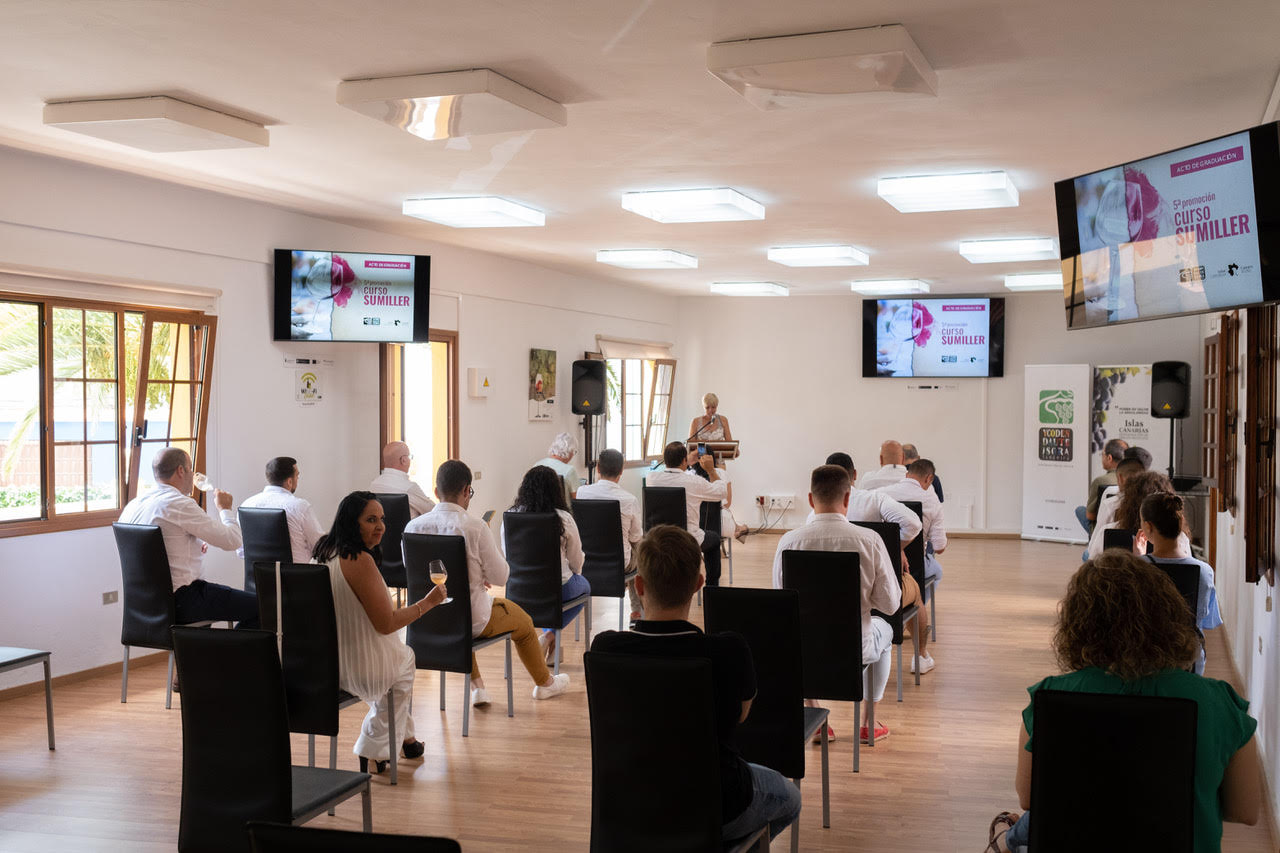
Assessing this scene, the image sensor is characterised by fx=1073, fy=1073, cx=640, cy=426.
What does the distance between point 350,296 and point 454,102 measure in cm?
371

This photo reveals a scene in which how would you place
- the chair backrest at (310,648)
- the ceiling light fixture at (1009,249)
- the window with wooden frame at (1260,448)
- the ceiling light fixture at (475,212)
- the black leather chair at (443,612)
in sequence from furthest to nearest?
1. the ceiling light fixture at (1009,249)
2. the ceiling light fixture at (475,212)
3. the black leather chair at (443,612)
4. the window with wooden frame at (1260,448)
5. the chair backrest at (310,648)

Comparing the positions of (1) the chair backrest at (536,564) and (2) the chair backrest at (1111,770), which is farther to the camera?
(1) the chair backrest at (536,564)

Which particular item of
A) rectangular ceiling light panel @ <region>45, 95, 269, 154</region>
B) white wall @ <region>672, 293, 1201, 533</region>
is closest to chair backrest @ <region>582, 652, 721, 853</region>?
rectangular ceiling light panel @ <region>45, 95, 269, 154</region>

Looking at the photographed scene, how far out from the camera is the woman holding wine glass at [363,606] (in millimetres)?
4211

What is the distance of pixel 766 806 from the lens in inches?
118

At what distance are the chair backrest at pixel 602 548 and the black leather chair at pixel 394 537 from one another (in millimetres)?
1154

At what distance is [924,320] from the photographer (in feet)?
44.5

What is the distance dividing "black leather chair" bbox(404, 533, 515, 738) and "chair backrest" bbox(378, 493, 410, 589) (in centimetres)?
178

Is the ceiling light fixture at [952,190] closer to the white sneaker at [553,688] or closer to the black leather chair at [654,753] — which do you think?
the white sneaker at [553,688]

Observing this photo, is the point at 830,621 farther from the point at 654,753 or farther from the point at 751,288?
the point at 751,288

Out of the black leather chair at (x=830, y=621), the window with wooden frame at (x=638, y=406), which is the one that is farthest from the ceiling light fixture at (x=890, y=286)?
the black leather chair at (x=830, y=621)

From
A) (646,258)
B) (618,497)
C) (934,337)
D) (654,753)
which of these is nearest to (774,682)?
(654,753)

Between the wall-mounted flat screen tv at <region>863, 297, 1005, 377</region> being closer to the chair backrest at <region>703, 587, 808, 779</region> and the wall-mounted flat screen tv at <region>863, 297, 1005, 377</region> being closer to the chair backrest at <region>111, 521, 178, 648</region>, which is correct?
the chair backrest at <region>111, 521, 178, 648</region>

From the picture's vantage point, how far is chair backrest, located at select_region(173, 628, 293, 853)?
9.97 ft
